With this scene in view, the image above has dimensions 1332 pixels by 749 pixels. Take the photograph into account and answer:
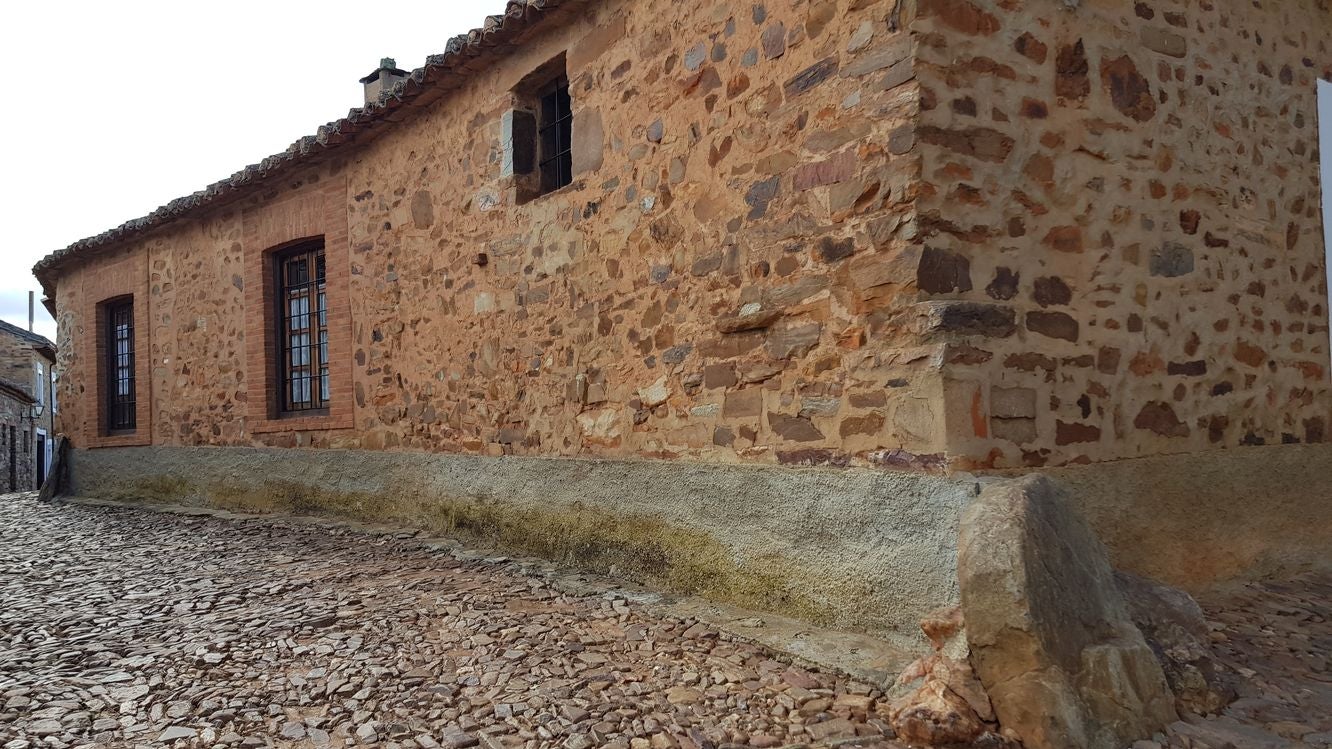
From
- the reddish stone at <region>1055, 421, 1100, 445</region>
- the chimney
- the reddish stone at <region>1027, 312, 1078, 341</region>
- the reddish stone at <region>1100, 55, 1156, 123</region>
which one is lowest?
the reddish stone at <region>1055, 421, 1100, 445</region>

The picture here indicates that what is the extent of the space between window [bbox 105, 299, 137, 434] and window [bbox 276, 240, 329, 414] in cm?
354

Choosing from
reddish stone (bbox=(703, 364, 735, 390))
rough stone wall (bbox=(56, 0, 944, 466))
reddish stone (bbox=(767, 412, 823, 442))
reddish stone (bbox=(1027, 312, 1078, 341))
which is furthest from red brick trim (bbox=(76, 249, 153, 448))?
reddish stone (bbox=(1027, 312, 1078, 341))

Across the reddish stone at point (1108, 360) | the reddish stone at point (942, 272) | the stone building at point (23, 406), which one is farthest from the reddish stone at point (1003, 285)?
the stone building at point (23, 406)

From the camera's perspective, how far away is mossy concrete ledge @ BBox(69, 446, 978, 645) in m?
3.19

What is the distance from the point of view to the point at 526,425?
5.34 meters

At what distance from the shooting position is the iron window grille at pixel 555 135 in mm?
5477

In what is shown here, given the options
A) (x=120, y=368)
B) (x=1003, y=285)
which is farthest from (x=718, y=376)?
(x=120, y=368)

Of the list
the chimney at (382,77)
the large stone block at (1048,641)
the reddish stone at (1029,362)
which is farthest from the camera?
the chimney at (382,77)

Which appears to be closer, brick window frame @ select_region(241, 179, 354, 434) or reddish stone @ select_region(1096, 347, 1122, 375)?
reddish stone @ select_region(1096, 347, 1122, 375)

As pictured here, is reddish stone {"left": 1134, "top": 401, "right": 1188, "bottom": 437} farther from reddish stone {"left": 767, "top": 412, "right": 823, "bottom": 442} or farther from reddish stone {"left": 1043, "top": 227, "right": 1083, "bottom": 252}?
reddish stone {"left": 767, "top": 412, "right": 823, "bottom": 442}

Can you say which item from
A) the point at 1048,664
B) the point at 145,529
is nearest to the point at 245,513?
the point at 145,529

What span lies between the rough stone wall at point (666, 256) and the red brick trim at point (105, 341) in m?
3.70

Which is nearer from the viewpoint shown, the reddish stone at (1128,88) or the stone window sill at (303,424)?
the reddish stone at (1128,88)

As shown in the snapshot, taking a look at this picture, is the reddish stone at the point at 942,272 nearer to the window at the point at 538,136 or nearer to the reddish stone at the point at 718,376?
A: the reddish stone at the point at 718,376
